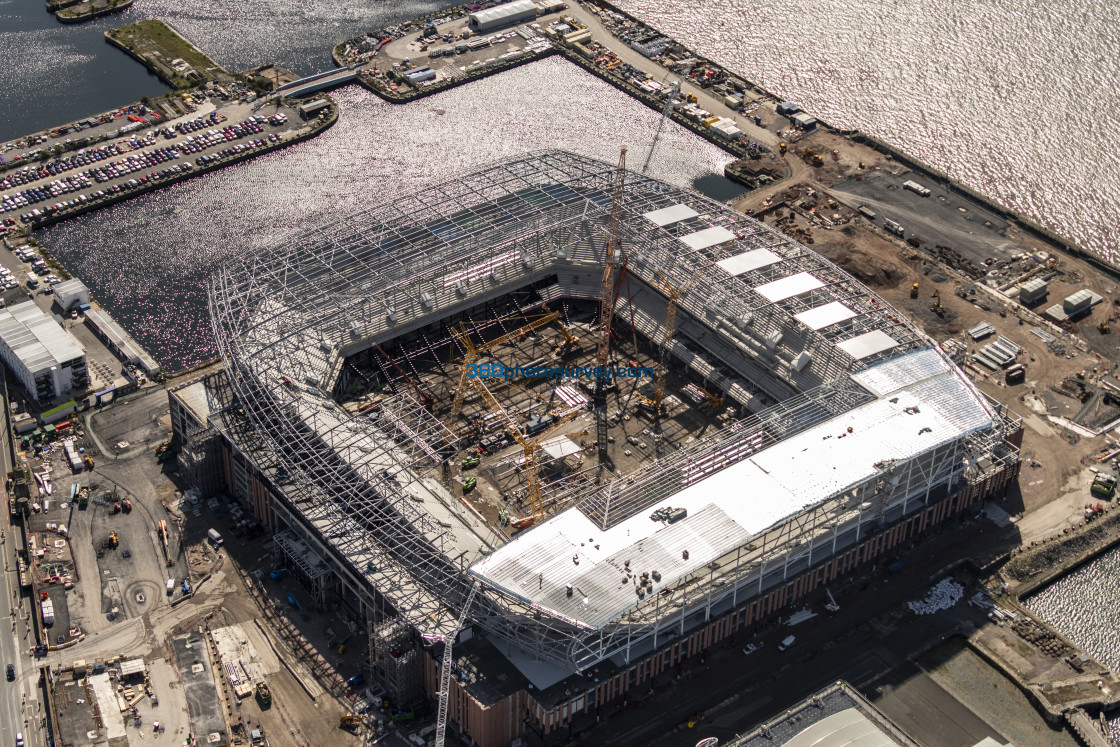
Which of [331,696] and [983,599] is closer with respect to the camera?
[331,696]

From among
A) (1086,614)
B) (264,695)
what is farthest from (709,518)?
(264,695)

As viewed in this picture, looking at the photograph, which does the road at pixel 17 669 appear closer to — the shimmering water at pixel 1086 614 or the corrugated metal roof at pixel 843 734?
the corrugated metal roof at pixel 843 734

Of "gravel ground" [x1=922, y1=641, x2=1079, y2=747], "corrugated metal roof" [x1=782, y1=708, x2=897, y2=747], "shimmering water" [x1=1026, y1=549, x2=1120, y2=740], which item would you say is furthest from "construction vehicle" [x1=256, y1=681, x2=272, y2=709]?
"shimmering water" [x1=1026, y1=549, x2=1120, y2=740]

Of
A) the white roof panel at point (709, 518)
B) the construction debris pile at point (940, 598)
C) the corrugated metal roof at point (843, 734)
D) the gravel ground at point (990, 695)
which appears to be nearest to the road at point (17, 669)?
the white roof panel at point (709, 518)

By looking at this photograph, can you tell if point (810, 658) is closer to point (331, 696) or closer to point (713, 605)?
point (713, 605)

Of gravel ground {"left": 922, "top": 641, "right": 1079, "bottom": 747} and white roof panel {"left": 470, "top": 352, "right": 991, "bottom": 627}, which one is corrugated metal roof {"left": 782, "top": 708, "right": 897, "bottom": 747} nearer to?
gravel ground {"left": 922, "top": 641, "right": 1079, "bottom": 747}

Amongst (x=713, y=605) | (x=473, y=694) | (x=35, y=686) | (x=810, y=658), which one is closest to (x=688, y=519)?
(x=713, y=605)
